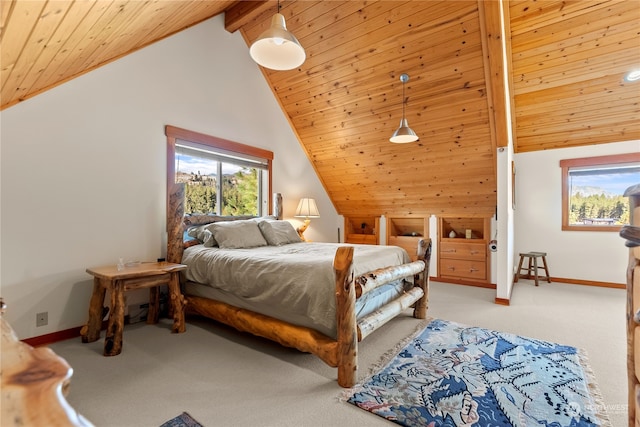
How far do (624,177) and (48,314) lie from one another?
744 cm

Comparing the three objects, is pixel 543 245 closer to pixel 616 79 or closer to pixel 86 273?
pixel 616 79

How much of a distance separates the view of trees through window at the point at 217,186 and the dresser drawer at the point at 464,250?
10.5 feet

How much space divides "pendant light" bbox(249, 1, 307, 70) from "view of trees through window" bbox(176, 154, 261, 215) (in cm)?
192

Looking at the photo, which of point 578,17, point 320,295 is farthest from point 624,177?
point 320,295

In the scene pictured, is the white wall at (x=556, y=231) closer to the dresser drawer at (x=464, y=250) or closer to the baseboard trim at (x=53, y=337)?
the dresser drawer at (x=464, y=250)

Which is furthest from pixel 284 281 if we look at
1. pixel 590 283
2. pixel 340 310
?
pixel 590 283

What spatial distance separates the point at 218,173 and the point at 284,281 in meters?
2.35

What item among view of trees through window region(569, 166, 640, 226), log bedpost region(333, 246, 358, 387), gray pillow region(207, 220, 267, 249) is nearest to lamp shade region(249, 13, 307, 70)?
log bedpost region(333, 246, 358, 387)

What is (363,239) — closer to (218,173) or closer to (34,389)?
(218,173)

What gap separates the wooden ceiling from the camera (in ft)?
8.53

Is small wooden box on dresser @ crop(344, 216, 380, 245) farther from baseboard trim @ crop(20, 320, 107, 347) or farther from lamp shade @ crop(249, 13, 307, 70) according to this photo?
baseboard trim @ crop(20, 320, 107, 347)

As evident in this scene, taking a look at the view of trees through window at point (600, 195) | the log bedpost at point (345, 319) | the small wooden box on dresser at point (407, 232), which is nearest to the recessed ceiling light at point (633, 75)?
the view of trees through window at point (600, 195)

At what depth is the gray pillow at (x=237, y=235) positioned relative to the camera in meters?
3.18

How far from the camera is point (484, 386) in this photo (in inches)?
75.4
